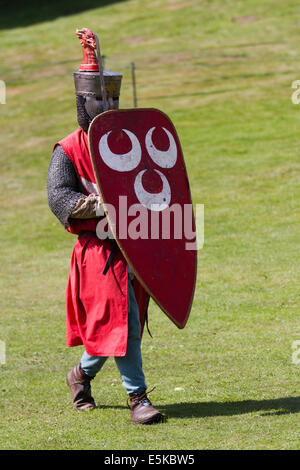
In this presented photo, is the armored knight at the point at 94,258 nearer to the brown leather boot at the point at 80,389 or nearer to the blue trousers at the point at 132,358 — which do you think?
the blue trousers at the point at 132,358

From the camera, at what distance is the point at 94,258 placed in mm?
4484

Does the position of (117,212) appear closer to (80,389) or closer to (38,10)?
(80,389)

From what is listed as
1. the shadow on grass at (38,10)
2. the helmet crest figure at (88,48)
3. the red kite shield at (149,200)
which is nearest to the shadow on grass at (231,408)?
the red kite shield at (149,200)

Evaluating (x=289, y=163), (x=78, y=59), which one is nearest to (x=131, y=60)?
(x=78, y=59)


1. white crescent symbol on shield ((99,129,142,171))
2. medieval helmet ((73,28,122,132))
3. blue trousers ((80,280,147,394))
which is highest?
medieval helmet ((73,28,122,132))

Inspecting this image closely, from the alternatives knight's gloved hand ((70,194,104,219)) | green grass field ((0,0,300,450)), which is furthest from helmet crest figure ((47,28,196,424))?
green grass field ((0,0,300,450))

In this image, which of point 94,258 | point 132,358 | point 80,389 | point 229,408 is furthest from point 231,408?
point 94,258

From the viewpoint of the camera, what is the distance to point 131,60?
839 inches

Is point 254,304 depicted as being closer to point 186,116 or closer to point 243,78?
point 186,116

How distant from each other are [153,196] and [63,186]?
494mm

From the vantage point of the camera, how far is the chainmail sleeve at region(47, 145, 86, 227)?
4387mm

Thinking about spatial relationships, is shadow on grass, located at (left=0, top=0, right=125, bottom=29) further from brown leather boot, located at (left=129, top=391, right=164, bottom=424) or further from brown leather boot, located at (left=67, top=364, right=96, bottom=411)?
brown leather boot, located at (left=129, top=391, right=164, bottom=424)

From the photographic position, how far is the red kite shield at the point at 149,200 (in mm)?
4312

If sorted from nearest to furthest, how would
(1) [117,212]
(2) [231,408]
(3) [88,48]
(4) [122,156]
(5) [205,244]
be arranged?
(1) [117,212], (4) [122,156], (3) [88,48], (2) [231,408], (5) [205,244]
